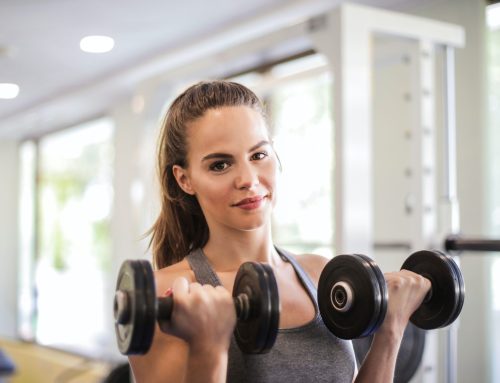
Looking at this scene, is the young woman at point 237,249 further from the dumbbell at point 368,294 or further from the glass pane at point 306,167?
the glass pane at point 306,167

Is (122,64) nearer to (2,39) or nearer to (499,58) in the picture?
(2,39)

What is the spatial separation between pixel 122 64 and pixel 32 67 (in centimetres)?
58

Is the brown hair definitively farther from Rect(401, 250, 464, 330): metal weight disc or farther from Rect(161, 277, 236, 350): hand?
Rect(401, 250, 464, 330): metal weight disc

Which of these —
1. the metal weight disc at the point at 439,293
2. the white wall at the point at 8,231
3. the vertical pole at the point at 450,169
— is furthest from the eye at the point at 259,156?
the white wall at the point at 8,231

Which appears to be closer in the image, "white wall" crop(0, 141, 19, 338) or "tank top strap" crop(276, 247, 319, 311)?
"tank top strap" crop(276, 247, 319, 311)

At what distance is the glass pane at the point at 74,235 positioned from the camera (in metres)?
5.47

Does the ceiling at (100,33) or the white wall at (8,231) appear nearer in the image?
the ceiling at (100,33)

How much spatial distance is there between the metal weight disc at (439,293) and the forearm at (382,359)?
0.08m

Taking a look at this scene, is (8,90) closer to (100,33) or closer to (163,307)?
(100,33)

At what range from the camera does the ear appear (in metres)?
1.15

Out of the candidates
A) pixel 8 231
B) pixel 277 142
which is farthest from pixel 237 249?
pixel 8 231

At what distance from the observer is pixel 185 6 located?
318cm

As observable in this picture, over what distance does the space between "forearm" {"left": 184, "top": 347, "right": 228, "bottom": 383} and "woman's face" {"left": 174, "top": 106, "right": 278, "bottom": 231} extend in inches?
9.6

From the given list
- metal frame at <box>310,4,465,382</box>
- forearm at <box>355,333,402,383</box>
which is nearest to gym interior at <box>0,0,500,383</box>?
metal frame at <box>310,4,465,382</box>
